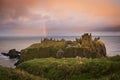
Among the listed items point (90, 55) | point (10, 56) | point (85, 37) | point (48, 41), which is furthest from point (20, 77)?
point (10, 56)

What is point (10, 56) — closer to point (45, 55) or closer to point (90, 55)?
point (45, 55)

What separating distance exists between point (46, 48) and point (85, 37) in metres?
9.78

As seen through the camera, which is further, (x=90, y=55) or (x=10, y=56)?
(x=10, y=56)

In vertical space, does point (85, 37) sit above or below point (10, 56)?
above

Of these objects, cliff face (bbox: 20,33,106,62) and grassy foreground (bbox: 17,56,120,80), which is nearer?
grassy foreground (bbox: 17,56,120,80)

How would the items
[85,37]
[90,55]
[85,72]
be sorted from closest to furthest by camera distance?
1. [85,72]
2. [90,55]
3. [85,37]

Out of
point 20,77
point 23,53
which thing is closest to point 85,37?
point 23,53

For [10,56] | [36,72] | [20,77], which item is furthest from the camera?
[10,56]

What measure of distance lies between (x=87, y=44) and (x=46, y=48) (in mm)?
9795

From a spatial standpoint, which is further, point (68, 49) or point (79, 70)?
point (68, 49)

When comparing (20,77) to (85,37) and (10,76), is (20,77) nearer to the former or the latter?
(10,76)

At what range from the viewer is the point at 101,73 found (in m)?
23.9

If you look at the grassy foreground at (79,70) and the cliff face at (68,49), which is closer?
the grassy foreground at (79,70)

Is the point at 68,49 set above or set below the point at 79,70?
below
